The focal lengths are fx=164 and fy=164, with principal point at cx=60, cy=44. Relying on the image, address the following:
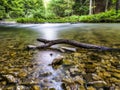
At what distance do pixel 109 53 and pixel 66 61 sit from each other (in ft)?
4.13

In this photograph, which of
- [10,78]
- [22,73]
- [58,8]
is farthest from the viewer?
[58,8]

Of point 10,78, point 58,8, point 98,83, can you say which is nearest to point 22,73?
point 10,78

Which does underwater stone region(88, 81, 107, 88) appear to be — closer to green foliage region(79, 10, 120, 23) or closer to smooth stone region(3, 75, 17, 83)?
smooth stone region(3, 75, 17, 83)

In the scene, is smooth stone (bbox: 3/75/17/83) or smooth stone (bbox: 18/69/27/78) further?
smooth stone (bbox: 18/69/27/78)

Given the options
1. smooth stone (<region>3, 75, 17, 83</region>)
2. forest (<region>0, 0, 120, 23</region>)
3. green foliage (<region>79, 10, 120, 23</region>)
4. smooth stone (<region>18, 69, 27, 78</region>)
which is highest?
forest (<region>0, 0, 120, 23</region>)

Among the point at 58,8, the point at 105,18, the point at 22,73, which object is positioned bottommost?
the point at 22,73

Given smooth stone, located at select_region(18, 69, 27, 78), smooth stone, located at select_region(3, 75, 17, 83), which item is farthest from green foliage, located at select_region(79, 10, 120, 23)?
smooth stone, located at select_region(3, 75, 17, 83)

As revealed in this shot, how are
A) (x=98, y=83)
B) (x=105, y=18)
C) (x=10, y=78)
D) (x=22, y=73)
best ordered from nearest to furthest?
1. (x=98, y=83)
2. (x=10, y=78)
3. (x=22, y=73)
4. (x=105, y=18)

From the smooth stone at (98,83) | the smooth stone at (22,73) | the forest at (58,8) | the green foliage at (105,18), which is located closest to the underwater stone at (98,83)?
Result: the smooth stone at (98,83)

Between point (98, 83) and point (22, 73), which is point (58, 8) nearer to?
point (22, 73)

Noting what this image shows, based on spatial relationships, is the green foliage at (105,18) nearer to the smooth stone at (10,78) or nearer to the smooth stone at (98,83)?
the smooth stone at (98,83)

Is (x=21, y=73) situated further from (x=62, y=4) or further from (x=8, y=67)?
(x=62, y=4)

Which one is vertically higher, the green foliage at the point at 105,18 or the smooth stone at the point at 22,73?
the green foliage at the point at 105,18

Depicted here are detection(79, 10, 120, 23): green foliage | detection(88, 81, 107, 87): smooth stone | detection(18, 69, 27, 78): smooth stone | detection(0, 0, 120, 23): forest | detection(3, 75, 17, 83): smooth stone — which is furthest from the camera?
detection(0, 0, 120, 23): forest
